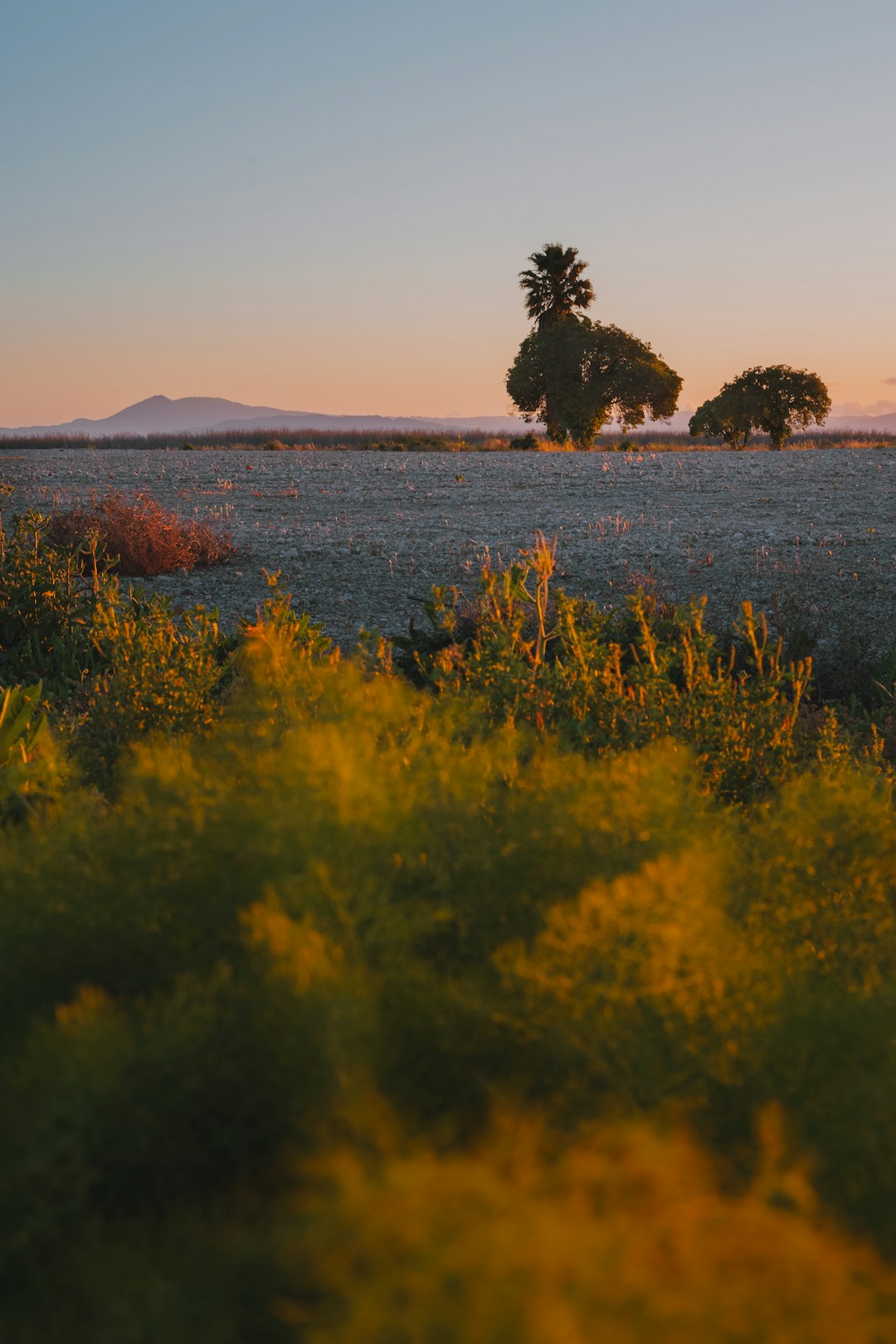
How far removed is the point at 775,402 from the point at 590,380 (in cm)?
707

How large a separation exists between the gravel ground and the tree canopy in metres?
21.0

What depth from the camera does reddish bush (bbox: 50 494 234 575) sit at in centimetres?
958

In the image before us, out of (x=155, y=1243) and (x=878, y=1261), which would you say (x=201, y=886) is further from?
(x=878, y=1261)

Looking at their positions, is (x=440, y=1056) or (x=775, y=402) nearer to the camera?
(x=440, y=1056)

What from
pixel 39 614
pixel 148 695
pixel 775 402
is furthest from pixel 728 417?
pixel 148 695

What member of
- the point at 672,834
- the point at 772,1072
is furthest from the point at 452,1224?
the point at 672,834

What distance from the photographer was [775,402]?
39125mm

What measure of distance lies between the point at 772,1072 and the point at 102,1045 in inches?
29.3

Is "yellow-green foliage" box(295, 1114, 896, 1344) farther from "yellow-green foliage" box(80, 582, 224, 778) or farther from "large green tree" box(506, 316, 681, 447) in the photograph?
"large green tree" box(506, 316, 681, 447)

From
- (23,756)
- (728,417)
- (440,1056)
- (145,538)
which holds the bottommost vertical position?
(23,756)

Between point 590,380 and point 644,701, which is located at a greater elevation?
point 590,380

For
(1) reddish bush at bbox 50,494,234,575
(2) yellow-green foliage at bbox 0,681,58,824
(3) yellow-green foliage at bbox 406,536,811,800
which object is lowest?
(2) yellow-green foliage at bbox 0,681,58,824

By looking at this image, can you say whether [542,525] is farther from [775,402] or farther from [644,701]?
[775,402]

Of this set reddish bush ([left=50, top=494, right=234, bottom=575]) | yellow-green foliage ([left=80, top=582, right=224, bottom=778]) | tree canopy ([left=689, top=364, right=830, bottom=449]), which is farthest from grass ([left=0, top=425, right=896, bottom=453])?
yellow-green foliage ([left=80, top=582, right=224, bottom=778])
